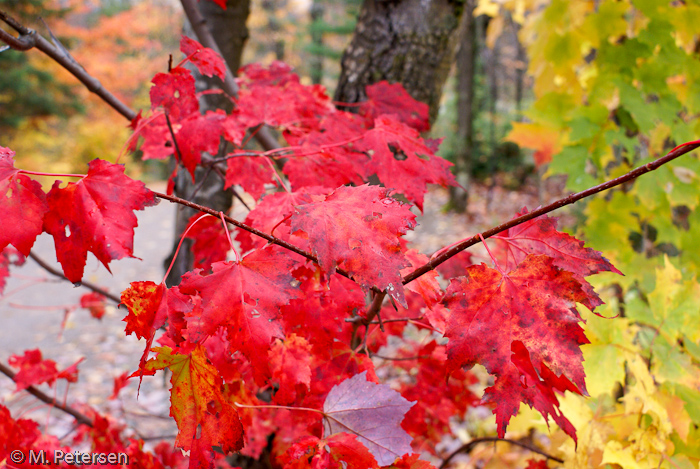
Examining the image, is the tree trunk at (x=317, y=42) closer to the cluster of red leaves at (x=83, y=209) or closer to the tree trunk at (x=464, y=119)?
the tree trunk at (x=464, y=119)

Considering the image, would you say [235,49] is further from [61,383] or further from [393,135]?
[61,383]

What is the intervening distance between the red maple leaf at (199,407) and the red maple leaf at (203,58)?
76 cm

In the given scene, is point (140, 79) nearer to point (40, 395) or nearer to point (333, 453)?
point (40, 395)

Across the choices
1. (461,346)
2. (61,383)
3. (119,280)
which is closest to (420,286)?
(461,346)

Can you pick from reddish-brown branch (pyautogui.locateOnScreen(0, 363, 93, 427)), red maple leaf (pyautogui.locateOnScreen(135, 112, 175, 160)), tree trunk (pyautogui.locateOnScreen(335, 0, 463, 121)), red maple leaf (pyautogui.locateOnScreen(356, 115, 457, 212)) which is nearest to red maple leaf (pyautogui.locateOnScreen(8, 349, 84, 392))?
reddish-brown branch (pyautogui.locateOnScreen(0, 363, 93, 427))

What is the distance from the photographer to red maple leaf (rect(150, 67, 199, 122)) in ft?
3.36

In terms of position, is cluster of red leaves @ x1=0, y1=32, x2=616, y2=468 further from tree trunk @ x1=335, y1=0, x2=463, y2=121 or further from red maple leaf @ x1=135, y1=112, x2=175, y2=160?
tree trunk @ x1=335, y1=0, x2=463, y2=121

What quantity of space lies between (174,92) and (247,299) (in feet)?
2.25

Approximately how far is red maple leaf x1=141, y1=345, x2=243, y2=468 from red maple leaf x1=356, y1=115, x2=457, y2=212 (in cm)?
60

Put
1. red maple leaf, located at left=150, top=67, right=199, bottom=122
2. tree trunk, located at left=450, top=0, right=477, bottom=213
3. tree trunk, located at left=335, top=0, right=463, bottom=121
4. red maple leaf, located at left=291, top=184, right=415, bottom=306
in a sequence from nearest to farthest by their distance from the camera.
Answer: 1. red maple leaf, located at left=291, top=184, right=415, bottom=306
2. red maple leaf, located at left=150, top=67, right=199, bottom=122
3. tree trunk, located at left=335, top=0, right=463, bottom=121
4. tree trunk, located at left=450, top=0, right=477, bottom=213

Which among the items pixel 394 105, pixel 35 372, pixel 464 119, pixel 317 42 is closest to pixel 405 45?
pixel 394 105

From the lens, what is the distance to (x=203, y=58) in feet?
3.56

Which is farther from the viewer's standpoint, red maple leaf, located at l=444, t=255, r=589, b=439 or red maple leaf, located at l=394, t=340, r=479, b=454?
red maple leaf, located at l=394, t=340, r=479, b=454

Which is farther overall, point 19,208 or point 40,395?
point 40,395
